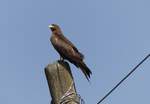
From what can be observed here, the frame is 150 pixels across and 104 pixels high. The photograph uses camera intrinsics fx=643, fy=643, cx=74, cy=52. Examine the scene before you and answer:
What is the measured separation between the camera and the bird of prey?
9.88 m

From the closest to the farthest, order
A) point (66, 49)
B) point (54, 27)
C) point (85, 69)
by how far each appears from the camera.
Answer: point (85, 69), point (66, 49), point (54, 27)

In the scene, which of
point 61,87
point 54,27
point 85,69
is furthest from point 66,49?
point 61,87

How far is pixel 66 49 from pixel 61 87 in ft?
13.9

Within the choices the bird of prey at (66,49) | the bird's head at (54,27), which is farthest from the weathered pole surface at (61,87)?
the bird's head at (54,27)

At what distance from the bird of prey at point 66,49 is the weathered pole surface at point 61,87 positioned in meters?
1.59

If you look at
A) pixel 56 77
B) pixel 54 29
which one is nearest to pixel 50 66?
pixel 56 77

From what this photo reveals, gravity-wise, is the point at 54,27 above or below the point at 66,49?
above

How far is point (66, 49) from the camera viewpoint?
11.3 m

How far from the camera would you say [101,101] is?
7168 millimetres

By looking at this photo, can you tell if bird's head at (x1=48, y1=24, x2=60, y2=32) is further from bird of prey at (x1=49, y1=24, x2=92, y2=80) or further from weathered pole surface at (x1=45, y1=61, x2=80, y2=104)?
weathered pole surface at (x1=45, y1=61, x2=80, y2=104)

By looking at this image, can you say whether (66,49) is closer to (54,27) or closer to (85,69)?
(85,69)

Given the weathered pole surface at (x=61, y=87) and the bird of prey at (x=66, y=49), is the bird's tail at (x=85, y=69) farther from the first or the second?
the weathered pole surface at (x=61, y=87)

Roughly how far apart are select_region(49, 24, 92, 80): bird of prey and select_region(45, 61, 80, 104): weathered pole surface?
159 cm

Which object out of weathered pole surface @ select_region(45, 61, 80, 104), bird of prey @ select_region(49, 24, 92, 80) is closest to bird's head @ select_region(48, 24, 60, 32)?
bird of prey @ select_region(49, 24, 92, 80)
